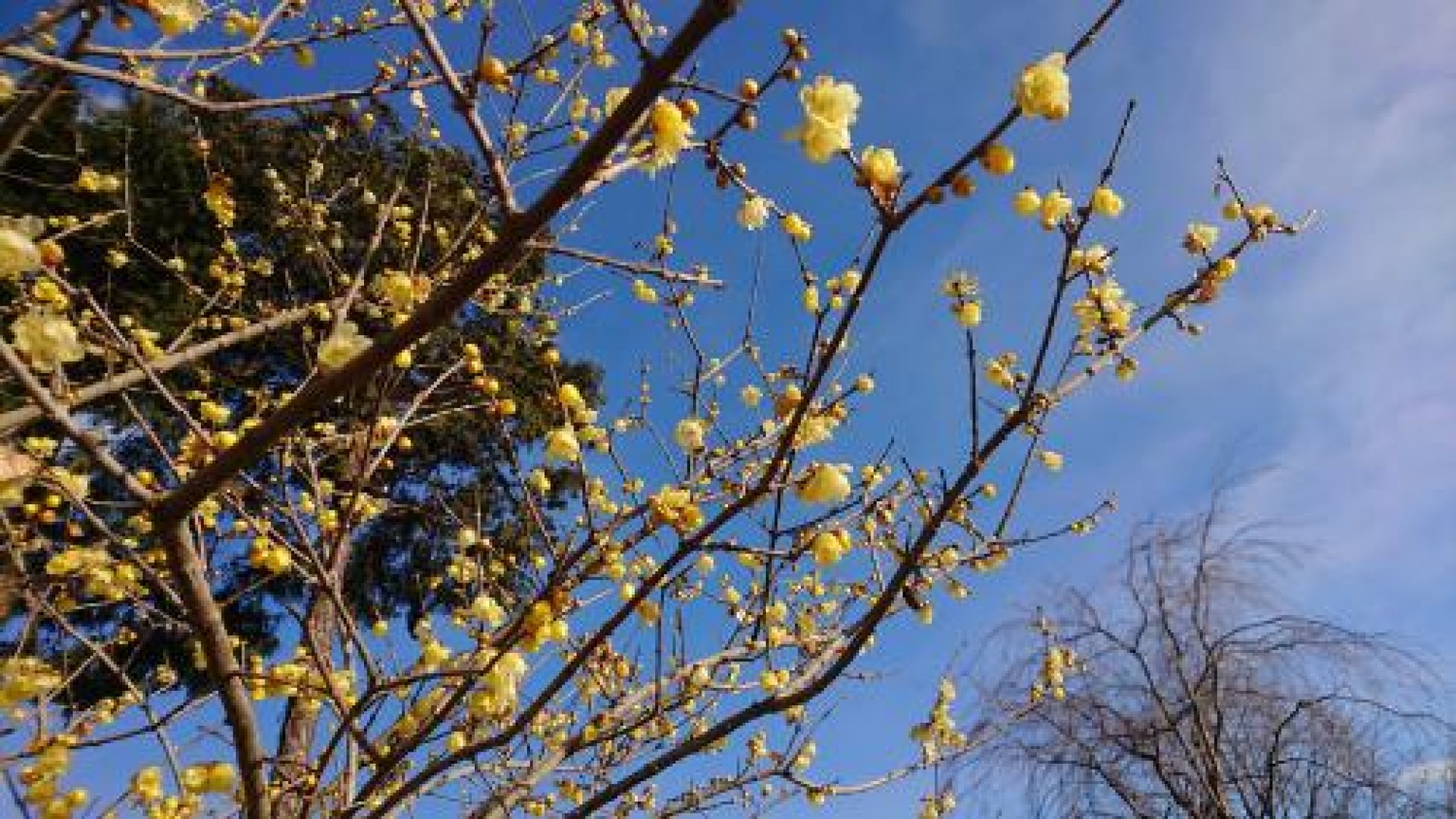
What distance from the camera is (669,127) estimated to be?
→ 163 cm

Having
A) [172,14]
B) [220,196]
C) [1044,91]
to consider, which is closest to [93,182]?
[220,196]

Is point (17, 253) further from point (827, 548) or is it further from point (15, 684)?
point (827, 548)

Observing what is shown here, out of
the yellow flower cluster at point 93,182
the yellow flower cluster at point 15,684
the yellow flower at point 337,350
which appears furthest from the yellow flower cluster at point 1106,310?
the yellow flower cluster at point 93,182

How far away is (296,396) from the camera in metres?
1.38

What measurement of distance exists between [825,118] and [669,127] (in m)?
0.29

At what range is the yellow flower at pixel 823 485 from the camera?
1.85m

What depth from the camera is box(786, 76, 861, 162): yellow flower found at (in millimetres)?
1664

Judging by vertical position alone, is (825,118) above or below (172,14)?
below

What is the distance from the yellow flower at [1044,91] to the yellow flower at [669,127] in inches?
21.8

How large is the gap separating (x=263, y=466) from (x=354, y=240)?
7.28 feet

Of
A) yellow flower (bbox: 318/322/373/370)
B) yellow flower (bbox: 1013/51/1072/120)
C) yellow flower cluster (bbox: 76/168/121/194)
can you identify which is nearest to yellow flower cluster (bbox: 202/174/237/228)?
yellow flower cluster (bbox: 76/168/121/194)

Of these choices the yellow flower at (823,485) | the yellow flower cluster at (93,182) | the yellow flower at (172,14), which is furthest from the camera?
the yellow flower cluster at (93,182)

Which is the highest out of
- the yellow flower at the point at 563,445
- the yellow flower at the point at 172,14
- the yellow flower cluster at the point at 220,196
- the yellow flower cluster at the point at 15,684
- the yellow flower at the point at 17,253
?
the yellow flower cluster at the point at 220,196

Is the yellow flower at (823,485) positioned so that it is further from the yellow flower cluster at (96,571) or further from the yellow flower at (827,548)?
the yellow flower cluster at (96,571)
